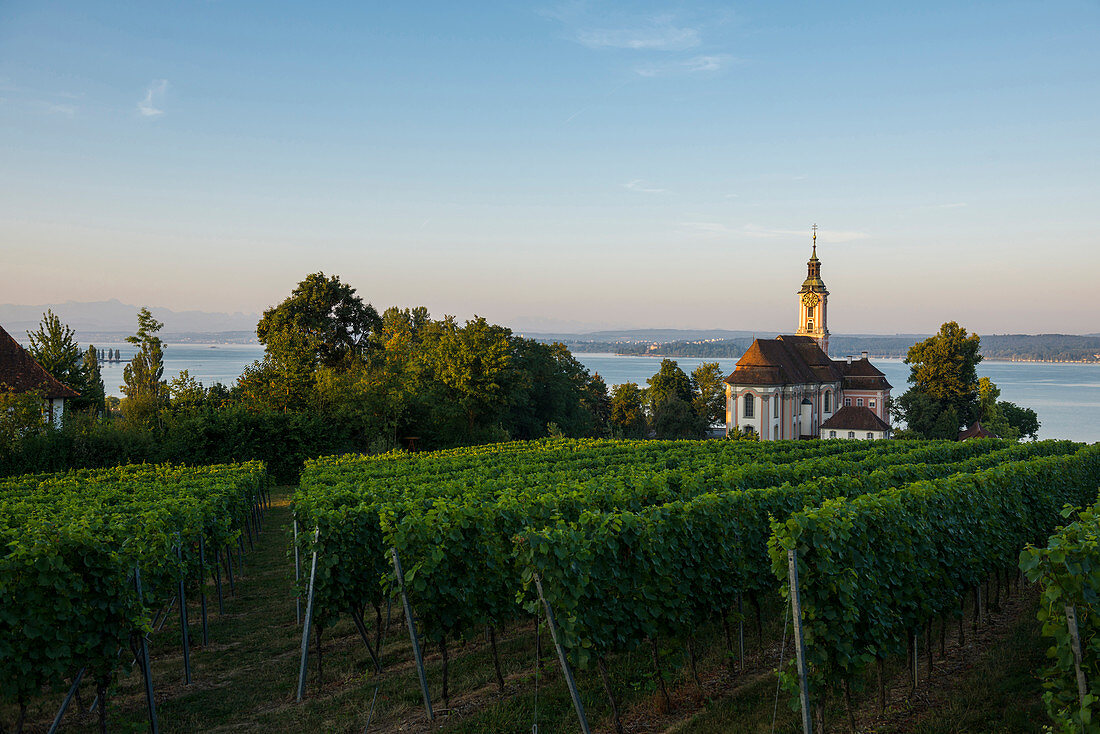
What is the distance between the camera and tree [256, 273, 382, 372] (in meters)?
50.2

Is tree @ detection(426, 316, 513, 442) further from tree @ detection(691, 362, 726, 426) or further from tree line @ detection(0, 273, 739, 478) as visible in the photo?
tree @ detection(691, 362, 726, 426)

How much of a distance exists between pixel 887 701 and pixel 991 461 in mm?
11082

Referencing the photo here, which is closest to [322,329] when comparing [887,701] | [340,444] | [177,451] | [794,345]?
[340,444]

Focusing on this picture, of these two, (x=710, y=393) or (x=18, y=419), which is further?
(x=710, y=393)

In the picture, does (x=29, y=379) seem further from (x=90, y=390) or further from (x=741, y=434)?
(x=741, y=434)

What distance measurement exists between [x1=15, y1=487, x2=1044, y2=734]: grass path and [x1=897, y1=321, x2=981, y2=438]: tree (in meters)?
57.6

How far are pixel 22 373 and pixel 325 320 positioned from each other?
22.9 m

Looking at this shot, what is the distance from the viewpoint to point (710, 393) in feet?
262

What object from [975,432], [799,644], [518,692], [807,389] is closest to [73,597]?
[518,692]

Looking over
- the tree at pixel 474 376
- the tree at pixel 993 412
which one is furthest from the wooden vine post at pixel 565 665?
the tree at pixel 993 412

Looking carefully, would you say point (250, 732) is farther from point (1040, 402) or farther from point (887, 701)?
point (1040, 402)

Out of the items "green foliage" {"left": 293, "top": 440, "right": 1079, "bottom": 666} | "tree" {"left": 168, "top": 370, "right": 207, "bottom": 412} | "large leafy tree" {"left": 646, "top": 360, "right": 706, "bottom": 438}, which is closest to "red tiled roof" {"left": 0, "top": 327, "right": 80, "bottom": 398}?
"tree" {"left": 168, "top": 370, "right": 207, "bottom": 412}

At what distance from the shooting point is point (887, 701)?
742cm

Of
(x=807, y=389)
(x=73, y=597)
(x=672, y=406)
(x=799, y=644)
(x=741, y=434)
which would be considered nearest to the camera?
(x=799, y=644)
